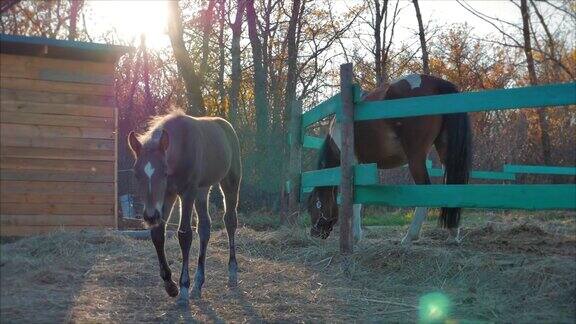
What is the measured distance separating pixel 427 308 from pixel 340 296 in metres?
0.82

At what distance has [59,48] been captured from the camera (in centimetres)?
913

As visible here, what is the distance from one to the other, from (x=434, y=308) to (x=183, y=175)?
227 cm

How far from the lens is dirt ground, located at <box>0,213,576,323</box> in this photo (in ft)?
14.6

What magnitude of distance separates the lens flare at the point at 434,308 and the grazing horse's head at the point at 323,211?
349 cm

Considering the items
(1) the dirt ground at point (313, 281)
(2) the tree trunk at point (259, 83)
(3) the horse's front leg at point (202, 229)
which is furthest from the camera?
(2) the tree trunk at point (259, 83)

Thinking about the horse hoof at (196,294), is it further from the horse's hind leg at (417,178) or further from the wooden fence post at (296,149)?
the wooden fence post at (296,149)

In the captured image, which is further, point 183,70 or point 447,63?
point 447,63

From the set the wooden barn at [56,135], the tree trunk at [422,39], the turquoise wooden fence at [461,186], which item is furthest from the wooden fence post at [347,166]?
the tree trunk at [422,39]

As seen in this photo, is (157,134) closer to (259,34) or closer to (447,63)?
(259,34)

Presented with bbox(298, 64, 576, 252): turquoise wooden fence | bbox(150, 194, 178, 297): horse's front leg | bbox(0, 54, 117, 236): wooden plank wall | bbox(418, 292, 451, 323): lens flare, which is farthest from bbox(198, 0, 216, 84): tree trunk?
bbox(418, 292, 451, 323): lens flare

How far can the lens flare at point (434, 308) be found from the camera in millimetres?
4301

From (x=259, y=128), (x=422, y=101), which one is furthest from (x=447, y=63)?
(x=422, y=101)

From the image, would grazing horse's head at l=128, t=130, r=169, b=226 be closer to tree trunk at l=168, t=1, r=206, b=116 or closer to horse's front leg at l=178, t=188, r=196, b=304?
horse's front leg at l=178, t=188, r=196, b=304

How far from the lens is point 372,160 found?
818cm
